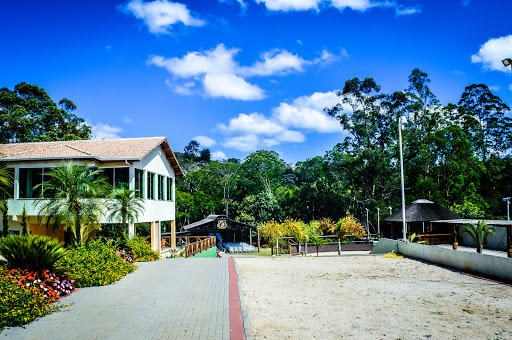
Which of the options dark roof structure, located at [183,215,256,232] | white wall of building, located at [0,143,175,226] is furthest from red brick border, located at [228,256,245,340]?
dark roof structure, located at [183,215,256,232]

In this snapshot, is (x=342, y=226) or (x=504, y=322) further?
(x=342, y=226)

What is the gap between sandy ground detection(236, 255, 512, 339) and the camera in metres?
7.07

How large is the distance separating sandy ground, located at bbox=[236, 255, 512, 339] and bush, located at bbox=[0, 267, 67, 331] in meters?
4.25

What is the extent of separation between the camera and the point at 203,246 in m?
25.6

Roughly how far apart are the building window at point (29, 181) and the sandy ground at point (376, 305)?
1191cm

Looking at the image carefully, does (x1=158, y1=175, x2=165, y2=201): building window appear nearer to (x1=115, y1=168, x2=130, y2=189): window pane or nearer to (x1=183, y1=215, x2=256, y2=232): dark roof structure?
(x1=115, y1=168, x2=130, y2=189): window pane

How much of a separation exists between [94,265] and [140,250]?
6053mm

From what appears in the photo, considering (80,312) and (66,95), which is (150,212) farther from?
(66,95)

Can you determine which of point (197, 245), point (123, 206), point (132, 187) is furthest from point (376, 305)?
point (197, 245)

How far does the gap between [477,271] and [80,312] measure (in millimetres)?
12975

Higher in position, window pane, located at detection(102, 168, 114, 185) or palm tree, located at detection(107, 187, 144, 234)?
window pane, located at detection(102, 168, 114, 185)

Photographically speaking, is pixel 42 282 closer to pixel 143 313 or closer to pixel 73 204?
pixel 143 313

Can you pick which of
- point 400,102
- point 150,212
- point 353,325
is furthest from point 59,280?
point 400,102

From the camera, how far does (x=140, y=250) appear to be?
17.5m
